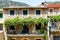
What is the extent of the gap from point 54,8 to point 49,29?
20.1m

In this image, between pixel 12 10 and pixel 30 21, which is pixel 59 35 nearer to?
pixel 30 21

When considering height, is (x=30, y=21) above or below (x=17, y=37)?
above

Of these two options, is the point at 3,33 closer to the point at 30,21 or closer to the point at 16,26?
the point at 16,26

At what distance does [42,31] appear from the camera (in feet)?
129

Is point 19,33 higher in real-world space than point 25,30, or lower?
lower

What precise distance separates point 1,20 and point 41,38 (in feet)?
25.0

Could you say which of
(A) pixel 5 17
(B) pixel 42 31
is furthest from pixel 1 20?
(B) pixel 42 31

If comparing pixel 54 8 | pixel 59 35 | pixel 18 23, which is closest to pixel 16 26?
pixel 18 23

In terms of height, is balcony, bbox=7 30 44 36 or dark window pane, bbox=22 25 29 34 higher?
dark window pane, bbox=22 25 29 34

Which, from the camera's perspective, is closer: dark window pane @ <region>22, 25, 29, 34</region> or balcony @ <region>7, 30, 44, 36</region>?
balcony @ <region>7, 30, 44, 36</region>

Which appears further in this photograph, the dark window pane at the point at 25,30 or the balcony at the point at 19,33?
the dark window pane at the point at 25,30

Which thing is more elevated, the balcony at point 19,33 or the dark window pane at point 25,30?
the dark window pane at point 25,30

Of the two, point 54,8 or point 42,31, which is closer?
point 42,31

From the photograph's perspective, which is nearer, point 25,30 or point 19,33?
point 19,33
